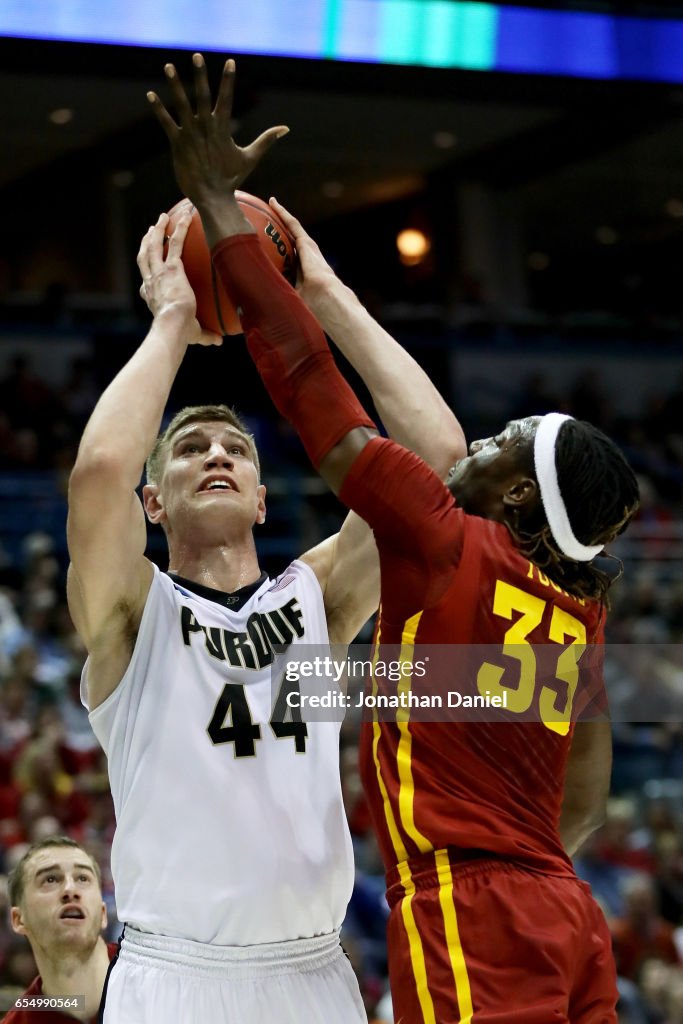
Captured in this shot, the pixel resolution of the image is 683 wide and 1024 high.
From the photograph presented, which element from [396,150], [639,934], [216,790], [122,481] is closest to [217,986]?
[216,790]

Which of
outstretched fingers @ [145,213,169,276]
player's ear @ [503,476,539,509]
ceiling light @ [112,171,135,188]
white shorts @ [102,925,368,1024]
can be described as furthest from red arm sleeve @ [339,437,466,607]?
ceiling light @ [112,171,135,188]

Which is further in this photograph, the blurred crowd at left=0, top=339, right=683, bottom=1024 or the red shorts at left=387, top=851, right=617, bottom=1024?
the blurred crowd at left=0, top=339, right=683, bottom=1024

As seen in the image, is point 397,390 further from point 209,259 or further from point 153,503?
point 153,503

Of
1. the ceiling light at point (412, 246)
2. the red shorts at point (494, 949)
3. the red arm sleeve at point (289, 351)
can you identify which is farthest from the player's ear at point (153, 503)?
the ceiling light at point (412, 246)

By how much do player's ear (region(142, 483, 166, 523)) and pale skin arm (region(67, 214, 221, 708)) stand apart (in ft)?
0.99

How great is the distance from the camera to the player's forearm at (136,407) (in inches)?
119

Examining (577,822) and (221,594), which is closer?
(577,822)

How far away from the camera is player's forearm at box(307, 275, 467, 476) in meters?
3.08

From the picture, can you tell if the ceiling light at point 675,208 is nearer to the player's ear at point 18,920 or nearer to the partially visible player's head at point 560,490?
the player's ear at point 18,920

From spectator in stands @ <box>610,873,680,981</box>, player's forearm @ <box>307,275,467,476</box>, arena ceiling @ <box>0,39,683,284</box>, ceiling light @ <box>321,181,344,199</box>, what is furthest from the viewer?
ceiling light @ <box>321,181,344,199</box>

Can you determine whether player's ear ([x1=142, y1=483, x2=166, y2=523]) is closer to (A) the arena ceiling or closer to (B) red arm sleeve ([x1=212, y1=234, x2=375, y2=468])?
(B) red arm sleeve ([x1=212, y1=234, x2=375, y2=468])

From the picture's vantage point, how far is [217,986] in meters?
3.14

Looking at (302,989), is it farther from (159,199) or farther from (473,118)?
(159,199)

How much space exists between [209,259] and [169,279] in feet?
0.37
